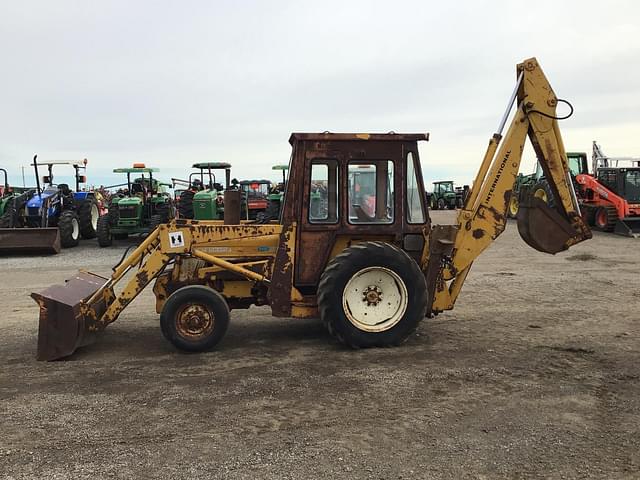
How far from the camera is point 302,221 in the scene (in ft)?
19.3

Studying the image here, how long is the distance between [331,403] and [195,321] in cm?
198

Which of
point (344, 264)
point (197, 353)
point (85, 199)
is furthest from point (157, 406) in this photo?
point (85, 199)

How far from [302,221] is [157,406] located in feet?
7.88

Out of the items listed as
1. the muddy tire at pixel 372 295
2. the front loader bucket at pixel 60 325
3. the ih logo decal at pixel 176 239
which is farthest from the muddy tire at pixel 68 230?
the muddy tire at pixel 372 295

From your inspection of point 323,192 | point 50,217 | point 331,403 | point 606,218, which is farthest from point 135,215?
point 606,218

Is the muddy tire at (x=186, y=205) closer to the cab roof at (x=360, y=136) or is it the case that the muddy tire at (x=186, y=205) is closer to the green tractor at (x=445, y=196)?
the cab roof at (x=360, y=136)

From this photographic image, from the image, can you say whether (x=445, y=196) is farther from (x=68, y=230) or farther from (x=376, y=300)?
(x=376, y=300)

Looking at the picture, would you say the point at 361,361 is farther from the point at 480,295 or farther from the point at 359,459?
the point at 480,295

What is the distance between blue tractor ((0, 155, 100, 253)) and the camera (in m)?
15.1

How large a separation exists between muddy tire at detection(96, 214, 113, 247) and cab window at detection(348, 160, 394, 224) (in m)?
12.4

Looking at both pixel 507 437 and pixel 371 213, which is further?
pixel 371 213

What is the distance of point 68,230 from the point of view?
16.3 m

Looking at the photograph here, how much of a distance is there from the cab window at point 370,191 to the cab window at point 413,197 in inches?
7.4

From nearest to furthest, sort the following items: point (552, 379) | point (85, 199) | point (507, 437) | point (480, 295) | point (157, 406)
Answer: point (507, 437)
point (157, 406)
point (552, 379)
point (480, 295)
point (85, 199)
